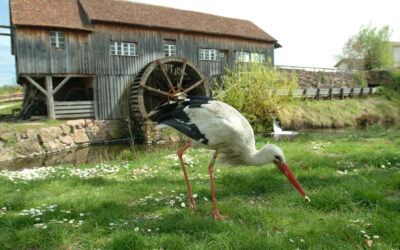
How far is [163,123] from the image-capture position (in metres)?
3.88

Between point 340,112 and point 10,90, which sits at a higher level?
point 10,90

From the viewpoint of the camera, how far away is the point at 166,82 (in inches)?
687

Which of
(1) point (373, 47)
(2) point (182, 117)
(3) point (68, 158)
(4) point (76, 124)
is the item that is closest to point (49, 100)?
(4) point (76, 124)

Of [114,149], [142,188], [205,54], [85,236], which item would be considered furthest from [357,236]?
[205,54]

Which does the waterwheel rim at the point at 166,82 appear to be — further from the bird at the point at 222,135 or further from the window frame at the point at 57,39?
the bird at the point at 222,135

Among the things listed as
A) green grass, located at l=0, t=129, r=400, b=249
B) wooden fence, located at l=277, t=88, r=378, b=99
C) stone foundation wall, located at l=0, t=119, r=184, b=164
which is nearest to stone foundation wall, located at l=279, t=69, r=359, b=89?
wooden fence, located at l=277, t=88, r=378, b=99

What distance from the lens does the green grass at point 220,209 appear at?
2.54 meters

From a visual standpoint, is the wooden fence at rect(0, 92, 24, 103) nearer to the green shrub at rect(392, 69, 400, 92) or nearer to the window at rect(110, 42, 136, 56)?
the window at rect(110, 42, 136, 56)

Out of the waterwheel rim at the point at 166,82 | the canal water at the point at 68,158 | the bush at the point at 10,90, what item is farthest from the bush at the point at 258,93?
the bush at the point at 10,90

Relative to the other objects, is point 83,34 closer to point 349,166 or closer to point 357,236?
point 349,166

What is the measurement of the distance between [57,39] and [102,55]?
218 centimetres

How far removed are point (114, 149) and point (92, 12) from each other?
24.9 ft

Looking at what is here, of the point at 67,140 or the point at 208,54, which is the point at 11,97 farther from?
the point at 208,54

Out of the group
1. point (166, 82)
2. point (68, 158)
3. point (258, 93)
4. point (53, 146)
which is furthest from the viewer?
point (166, 82)
